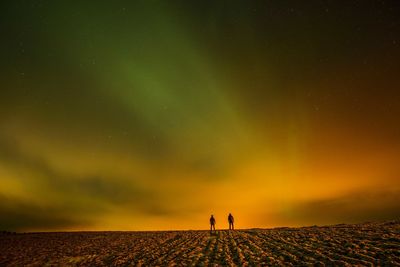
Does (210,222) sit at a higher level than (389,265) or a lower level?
higher

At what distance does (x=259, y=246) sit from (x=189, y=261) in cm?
626

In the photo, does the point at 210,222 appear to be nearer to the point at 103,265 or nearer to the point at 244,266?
the point at 103,265

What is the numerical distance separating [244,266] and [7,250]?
26068 mm

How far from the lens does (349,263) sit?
582 inches

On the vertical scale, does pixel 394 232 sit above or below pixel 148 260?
above

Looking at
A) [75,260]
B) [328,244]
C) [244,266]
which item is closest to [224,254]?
[244,266]

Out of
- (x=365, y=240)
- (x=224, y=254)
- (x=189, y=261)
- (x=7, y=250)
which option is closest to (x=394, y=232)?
(x=365, y=240)

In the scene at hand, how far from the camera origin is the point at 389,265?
13891mm

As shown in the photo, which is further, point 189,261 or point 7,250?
point 7,250

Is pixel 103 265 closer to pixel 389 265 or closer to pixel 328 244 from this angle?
pixel 328 244

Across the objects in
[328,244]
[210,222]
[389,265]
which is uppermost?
[210,222]

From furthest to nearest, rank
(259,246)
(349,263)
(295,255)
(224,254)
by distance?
(259,246), (224,254), (295,255), (349,263)

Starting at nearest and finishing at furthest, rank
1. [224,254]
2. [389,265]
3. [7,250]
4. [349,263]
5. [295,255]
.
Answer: [389,265]
[349,263]
[295,255]
[224,254]
[7,250]

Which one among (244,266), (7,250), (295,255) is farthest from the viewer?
(7,250)
